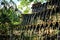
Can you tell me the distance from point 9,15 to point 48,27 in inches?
80.8

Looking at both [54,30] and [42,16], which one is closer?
[54,30]

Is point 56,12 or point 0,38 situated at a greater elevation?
point 56,12

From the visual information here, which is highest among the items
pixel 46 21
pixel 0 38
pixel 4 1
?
pixel 4 1

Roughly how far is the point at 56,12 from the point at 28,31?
1.72 metres

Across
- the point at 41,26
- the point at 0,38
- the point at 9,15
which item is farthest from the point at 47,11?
the point at 0,38

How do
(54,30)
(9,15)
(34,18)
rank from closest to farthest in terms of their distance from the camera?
(54,30)
(9,15)
(34,18)

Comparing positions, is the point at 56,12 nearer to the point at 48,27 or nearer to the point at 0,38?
the point at 48,27

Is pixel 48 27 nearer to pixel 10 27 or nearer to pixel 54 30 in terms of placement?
pixel 54 30

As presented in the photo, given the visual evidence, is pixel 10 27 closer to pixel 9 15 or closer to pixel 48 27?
pixel 9 15

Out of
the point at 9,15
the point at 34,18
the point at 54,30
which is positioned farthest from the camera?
the point at 34,18

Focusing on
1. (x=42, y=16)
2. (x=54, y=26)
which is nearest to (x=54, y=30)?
(x=54, y=26)

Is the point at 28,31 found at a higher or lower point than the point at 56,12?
lower

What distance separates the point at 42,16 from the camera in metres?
11.0

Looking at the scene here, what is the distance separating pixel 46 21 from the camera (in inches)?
404
